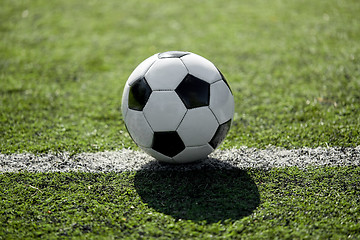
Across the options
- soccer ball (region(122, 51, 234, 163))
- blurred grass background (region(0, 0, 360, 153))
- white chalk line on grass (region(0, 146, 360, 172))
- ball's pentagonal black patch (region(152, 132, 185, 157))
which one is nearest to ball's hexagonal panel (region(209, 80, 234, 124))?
soccer ball (region(122, 51, 234, 163))

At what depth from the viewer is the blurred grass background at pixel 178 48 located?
4957 mm

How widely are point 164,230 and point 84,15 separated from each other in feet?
22.2

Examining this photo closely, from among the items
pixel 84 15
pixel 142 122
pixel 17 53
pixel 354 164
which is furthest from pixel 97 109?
pixel 84 15

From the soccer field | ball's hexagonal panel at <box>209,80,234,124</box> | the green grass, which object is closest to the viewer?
the green grass

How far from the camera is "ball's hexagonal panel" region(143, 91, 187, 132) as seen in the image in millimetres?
3768

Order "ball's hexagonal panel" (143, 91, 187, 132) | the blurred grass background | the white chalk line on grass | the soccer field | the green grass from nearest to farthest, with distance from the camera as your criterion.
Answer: the green grass
the soccer field
"ball's hexagonal panel" (143, 91, 187, 132)
the white chalk line on grass
the blurred grass background

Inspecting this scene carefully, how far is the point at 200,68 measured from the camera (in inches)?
156

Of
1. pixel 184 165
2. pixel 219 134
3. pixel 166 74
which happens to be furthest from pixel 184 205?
pixel 166 74

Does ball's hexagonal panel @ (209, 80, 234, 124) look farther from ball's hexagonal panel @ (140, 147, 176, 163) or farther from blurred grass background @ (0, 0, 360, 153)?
blurred grass background @ (0, 0, 360, 153)

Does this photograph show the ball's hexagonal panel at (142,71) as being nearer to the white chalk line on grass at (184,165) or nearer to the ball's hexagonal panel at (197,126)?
the ball's hexagonal panel at (197,126)

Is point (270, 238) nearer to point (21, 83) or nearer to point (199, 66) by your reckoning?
point (199, 66)

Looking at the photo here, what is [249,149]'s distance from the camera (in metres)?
4.52

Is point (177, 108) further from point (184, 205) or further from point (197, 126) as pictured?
point (184, 205)

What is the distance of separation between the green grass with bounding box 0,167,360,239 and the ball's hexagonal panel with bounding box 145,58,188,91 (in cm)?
83
